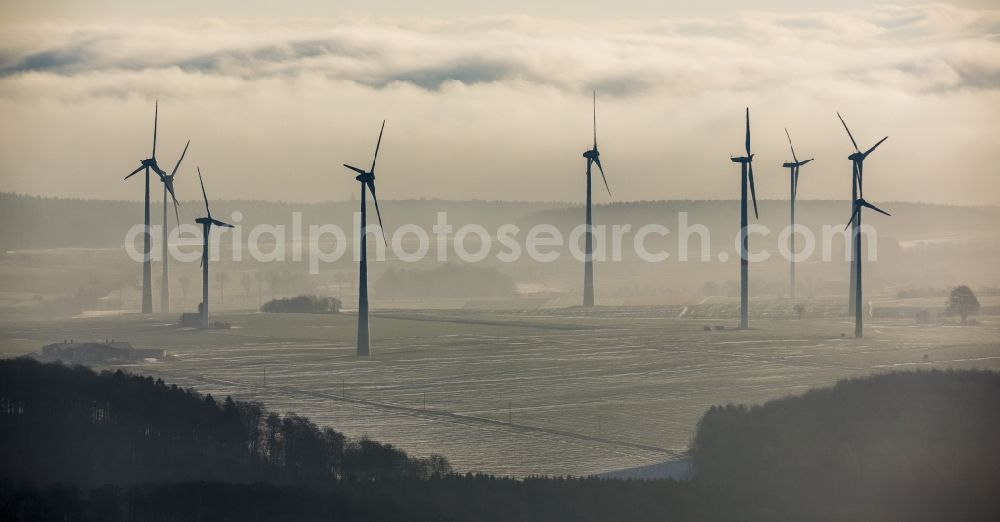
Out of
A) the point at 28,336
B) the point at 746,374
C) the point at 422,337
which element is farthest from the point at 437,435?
the point at 28,336

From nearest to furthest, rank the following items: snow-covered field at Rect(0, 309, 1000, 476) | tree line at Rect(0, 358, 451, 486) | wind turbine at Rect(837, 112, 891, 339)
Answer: tree line at Rect(0, 358, 451, 486), snow-covered field at Rect(0, 309, 1000, 476), wind turbine at Rect(837, 112, 891, 339)

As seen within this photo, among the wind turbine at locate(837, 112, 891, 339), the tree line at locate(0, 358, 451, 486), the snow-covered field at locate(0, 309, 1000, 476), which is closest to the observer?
the tree line at locate(0, 358, 451, 486)

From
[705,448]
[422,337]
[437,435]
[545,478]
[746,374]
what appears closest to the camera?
[545,478]

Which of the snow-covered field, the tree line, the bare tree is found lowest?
the tree line

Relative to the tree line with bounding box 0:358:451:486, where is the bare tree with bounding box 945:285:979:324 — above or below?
above

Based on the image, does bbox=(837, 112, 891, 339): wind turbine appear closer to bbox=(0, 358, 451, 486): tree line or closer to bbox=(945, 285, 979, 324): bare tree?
bbox=(945, 285, 979, 324): bare tree

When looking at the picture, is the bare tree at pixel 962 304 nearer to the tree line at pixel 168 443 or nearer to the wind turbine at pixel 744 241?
the wind turbine at pixel 744 241

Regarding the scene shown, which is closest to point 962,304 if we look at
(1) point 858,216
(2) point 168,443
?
(1) point 858,216

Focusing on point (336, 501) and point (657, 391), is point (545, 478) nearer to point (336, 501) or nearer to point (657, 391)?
point (336, 501)

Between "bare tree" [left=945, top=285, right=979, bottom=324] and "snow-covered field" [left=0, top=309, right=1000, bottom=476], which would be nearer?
"snow-covered field" [left=0, top=309, right=1000, bottom=476]

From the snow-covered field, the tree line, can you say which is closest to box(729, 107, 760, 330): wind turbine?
the snow-covered field

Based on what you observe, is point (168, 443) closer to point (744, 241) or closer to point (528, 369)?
point (528, 369)
